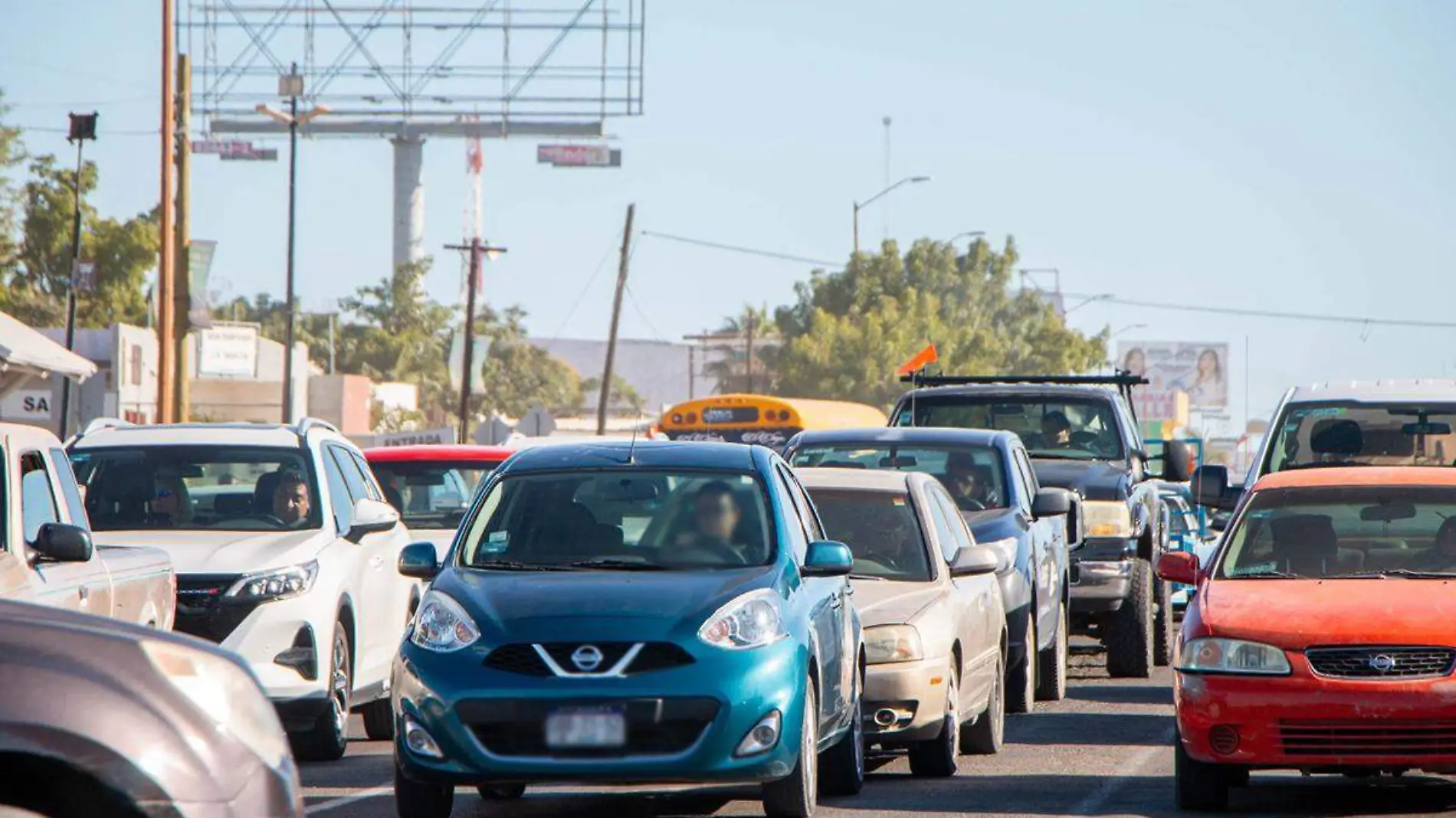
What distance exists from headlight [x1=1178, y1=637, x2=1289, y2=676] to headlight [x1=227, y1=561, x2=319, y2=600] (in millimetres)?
4737

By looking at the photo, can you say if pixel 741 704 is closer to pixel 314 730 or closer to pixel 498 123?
pixel 314 730

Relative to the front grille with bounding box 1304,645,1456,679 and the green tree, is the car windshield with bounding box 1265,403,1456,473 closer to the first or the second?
the front grille with bounding box 1304,645,1456,679

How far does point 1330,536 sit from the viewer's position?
11539 millimetres

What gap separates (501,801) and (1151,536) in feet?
33.3

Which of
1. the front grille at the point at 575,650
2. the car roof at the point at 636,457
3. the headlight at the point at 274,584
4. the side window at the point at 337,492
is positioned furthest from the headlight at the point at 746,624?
the side window at the point at 337,492

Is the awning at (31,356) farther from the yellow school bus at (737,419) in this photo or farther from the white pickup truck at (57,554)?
the white pickup truck at (57,554)

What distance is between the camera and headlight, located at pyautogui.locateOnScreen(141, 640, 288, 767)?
565 cm

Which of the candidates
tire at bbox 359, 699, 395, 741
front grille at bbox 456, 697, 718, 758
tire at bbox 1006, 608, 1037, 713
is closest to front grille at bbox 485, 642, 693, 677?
front grille at bbox 456, 697, 718, 758

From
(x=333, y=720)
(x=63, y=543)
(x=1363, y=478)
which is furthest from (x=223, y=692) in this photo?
(x=1363, y=478)

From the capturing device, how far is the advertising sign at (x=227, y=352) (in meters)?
77.5

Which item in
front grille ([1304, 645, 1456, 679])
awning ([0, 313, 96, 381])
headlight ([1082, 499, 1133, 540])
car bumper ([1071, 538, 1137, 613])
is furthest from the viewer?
awning ([0, 313, 96, 381])

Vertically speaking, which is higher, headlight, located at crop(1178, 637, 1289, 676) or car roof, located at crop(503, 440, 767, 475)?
car roof, located at crop(503, 440, 767, 475)

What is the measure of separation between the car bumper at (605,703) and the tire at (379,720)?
5.20m

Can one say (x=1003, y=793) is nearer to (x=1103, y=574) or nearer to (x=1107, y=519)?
(x=1103, y=574)
